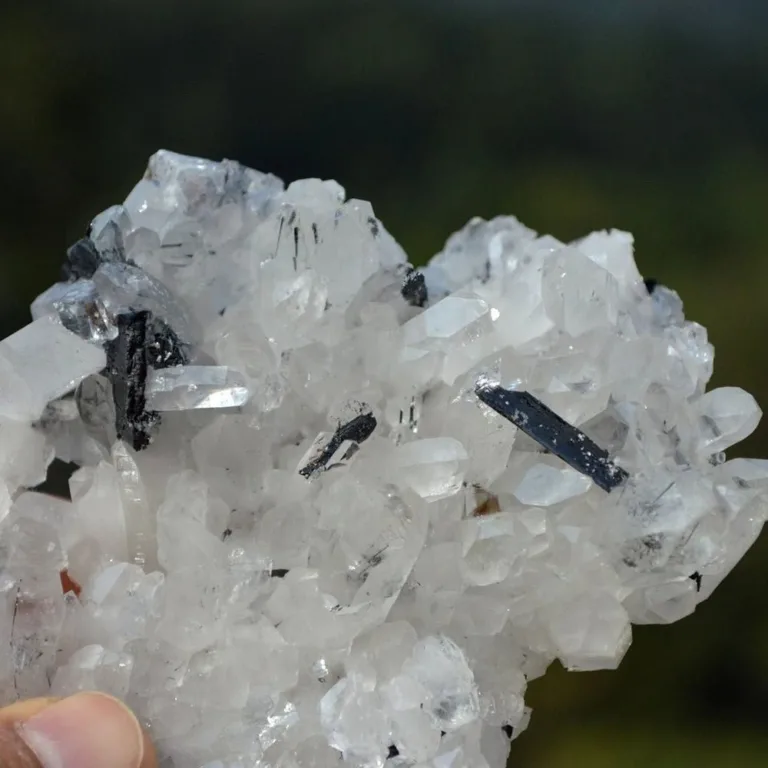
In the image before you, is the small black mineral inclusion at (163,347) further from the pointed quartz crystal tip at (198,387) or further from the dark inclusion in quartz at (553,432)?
the dark inclusion in quartz at (553,432)

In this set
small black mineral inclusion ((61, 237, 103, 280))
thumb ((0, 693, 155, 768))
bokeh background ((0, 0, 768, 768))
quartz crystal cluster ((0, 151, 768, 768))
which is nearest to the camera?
thumb ((0, 693, 155, 768))

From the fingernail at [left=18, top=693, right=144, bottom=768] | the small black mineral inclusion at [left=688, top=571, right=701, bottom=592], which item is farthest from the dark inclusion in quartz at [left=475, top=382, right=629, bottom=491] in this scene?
the fingernail at [left=18, top=693, right=144, bottom=768]

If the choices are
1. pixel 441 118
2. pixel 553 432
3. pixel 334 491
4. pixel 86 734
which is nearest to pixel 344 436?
pixel 334 491

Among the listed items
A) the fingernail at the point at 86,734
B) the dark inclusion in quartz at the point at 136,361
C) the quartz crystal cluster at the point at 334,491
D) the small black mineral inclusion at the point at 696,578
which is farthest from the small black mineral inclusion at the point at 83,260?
the small black mineral inclusion at the point at 696,578

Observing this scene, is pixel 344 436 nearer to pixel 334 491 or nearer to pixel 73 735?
pixel 334 491

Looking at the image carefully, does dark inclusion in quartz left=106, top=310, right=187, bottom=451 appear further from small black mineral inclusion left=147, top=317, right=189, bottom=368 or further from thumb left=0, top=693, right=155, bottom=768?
thumb left=0, top=693, right=155, bottom=768

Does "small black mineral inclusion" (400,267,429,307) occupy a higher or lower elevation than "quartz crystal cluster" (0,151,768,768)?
higher

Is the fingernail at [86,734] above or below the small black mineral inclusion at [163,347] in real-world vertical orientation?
below
